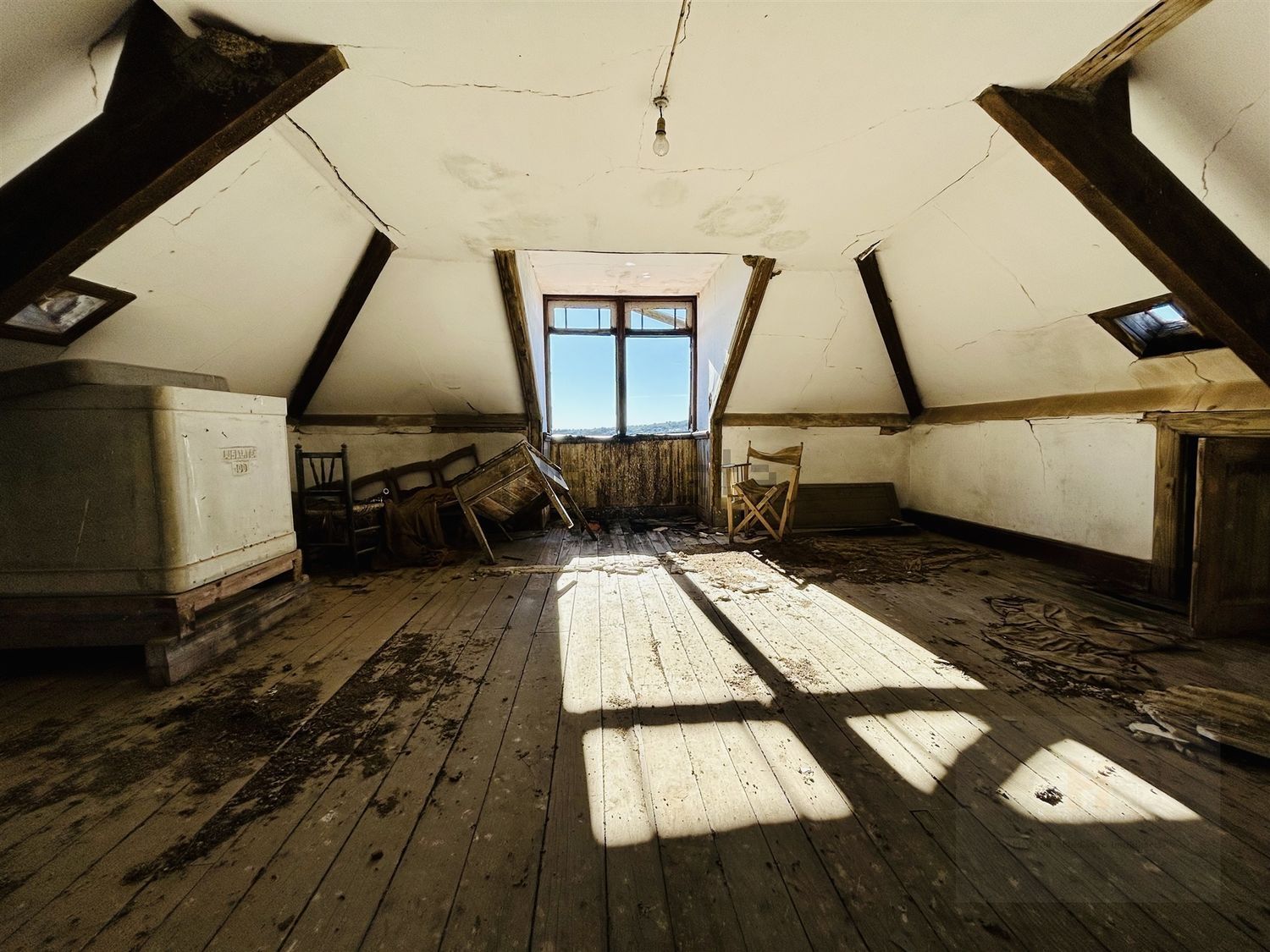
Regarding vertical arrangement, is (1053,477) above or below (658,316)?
below

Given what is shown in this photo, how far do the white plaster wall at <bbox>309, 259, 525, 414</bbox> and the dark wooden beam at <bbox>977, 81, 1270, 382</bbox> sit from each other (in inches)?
145

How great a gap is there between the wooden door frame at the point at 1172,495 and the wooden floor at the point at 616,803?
0.93m

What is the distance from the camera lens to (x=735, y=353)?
5094mm

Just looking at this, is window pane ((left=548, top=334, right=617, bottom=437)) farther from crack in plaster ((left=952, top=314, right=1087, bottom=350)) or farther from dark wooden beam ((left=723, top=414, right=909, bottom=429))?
crack in plaster ((left=952, top=314, right=1087, bottom=350))

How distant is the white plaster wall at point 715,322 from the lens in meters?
5.02

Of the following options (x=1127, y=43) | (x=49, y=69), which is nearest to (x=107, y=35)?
(x=49, y=69)

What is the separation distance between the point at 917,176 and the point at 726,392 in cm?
280

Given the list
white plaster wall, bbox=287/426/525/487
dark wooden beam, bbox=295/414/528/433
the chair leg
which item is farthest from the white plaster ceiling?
the chair leg

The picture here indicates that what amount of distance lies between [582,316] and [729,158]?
13.7ft

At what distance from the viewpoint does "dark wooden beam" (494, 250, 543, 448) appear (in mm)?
4277

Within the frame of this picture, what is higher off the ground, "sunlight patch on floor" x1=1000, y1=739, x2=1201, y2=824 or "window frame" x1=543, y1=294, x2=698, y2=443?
"window frame" x1=543, y1=294, x2=698, y2=443

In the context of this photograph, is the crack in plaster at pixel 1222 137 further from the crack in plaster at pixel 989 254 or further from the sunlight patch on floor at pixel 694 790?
the sunlight patch on floor at pixel 694 790

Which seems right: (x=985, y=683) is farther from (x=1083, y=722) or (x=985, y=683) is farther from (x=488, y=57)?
(x=488, y=57)

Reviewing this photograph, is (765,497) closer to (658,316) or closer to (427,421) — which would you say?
(658,316)
